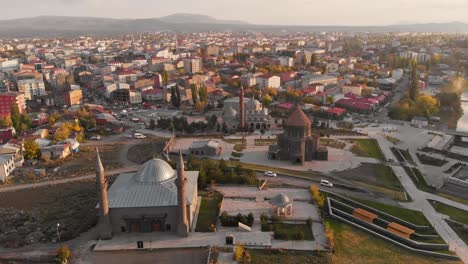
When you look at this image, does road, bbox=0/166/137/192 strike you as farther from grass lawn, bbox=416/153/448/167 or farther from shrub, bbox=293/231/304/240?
grass lawn, bbox=416/153/448/167

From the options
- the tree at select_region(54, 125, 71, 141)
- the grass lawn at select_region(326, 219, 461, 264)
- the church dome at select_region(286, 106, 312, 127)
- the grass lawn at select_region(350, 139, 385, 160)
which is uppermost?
the church dome at select_region(286, 106, 312, 127)

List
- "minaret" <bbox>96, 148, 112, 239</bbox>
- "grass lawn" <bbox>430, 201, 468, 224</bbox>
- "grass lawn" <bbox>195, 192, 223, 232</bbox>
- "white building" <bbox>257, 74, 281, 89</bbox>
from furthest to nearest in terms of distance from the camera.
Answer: "white building" <bbox>257, 74, 281, 89</bbox> < "grass lawn" <bbox>430, 201, 468, 224</bbox> < "grass lawn" <bbox>195, 192, 223, 232</bbox> < "minaret" <bbox>96, 148, 112, 239</bbox>

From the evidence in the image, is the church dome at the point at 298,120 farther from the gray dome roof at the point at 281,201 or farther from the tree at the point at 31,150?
the tree at the point at 31,150

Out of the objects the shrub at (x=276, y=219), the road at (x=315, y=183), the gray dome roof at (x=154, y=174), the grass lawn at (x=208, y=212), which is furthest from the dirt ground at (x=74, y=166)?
the shrub at (x=276, y=219)

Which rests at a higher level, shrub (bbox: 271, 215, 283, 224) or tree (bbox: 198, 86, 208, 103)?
tree (bbox: 198, 86, 208, 103)

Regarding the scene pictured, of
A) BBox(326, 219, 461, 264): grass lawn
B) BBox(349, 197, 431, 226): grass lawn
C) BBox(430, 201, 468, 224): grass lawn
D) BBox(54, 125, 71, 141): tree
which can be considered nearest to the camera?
BBox(326, 219, 461, 264): grass lawn

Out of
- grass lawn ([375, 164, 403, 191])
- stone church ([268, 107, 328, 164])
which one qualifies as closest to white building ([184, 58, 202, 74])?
stone church ([268, 107, 328, 164])

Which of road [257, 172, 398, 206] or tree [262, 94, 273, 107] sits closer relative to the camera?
road [257, 172, 398, 206]

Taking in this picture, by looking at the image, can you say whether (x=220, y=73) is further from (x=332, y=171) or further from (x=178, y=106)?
(x=332, y=171)
